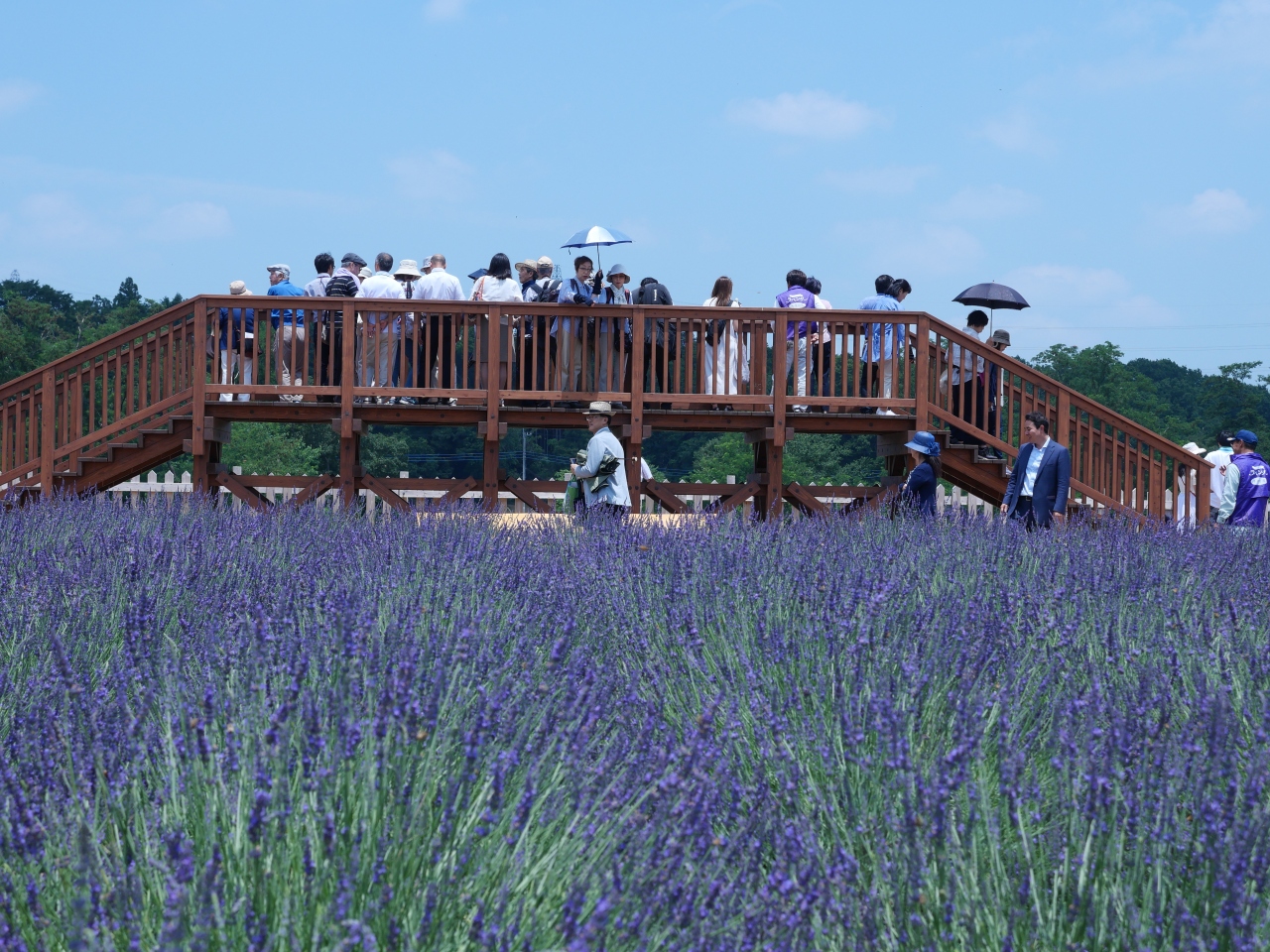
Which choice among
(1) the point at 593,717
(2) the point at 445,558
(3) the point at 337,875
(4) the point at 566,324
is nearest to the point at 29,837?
(3) the point at 337,875

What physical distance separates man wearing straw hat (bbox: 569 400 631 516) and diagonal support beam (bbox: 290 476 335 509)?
10.8 feet

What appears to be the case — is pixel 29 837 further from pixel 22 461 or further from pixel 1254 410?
pixel 1254 410

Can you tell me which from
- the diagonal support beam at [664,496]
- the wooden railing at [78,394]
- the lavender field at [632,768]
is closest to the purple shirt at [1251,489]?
the diagonal support beam at [664,496]

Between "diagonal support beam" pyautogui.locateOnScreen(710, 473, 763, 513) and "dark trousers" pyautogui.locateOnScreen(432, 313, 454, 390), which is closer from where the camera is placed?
"dark trousers" pyautogui.locateOnScreen(432, 313, 454, 390)

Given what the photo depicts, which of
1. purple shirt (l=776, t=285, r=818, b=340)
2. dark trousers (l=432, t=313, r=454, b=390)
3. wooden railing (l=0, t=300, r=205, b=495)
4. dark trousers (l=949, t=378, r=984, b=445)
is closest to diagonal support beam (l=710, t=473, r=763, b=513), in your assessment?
purple shirt (l=776, t=285, r=818, b=340)

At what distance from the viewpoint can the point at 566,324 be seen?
13.4 m

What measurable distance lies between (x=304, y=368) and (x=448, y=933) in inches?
441

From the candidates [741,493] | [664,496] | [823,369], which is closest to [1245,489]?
[823,369]

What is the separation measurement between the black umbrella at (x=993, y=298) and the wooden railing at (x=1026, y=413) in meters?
2.48

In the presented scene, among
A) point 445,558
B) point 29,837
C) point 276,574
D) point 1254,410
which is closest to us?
point 29,837

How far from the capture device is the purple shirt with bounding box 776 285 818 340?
13.7 meters

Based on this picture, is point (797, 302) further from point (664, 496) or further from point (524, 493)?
point (524, 493)

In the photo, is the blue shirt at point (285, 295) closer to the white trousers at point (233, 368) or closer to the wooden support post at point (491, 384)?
the white trousers at point (233, 368)

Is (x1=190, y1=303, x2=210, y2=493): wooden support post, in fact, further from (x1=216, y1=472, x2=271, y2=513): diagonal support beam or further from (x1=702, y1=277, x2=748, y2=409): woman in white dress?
(x1=702, y1=277, x2=748, y2=409): woman in white dress
